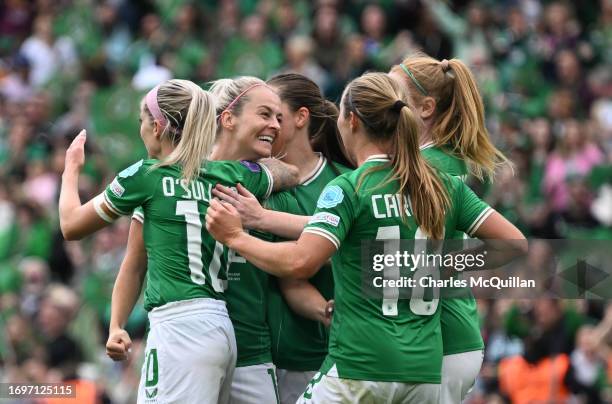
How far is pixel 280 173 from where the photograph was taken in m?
5.52

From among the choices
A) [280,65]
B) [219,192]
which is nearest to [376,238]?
[219,192]

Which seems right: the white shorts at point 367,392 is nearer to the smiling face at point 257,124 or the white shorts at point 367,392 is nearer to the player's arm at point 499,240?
the player's arm at point 499,240

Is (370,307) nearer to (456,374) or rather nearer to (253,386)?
(456,374)

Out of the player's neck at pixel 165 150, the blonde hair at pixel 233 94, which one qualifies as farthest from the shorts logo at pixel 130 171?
the blonde hair at pixel 233 94

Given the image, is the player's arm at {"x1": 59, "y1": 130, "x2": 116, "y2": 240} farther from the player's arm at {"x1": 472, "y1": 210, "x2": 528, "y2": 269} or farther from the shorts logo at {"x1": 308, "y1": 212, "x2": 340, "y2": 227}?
the player's arm at {"x1": 472, "y1": 210, "x2": 528, "y2": 269}

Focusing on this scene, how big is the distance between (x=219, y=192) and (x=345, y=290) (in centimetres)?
75

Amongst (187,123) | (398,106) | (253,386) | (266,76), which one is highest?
(398,106)

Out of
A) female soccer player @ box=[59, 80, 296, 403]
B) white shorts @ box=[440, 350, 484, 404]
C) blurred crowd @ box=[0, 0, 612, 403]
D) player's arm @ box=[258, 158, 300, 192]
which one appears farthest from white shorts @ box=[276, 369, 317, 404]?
blurred crowd @ box=[0, 0, 612, 403]

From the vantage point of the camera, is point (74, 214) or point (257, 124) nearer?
point (74, 214)

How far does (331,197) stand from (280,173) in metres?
0.92

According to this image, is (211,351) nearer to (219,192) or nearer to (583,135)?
(219,192)

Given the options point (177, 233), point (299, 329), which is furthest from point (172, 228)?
point (299, 329)

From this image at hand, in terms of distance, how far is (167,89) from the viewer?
5211 mm

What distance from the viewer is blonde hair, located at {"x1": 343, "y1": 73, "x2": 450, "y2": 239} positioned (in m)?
4.70
